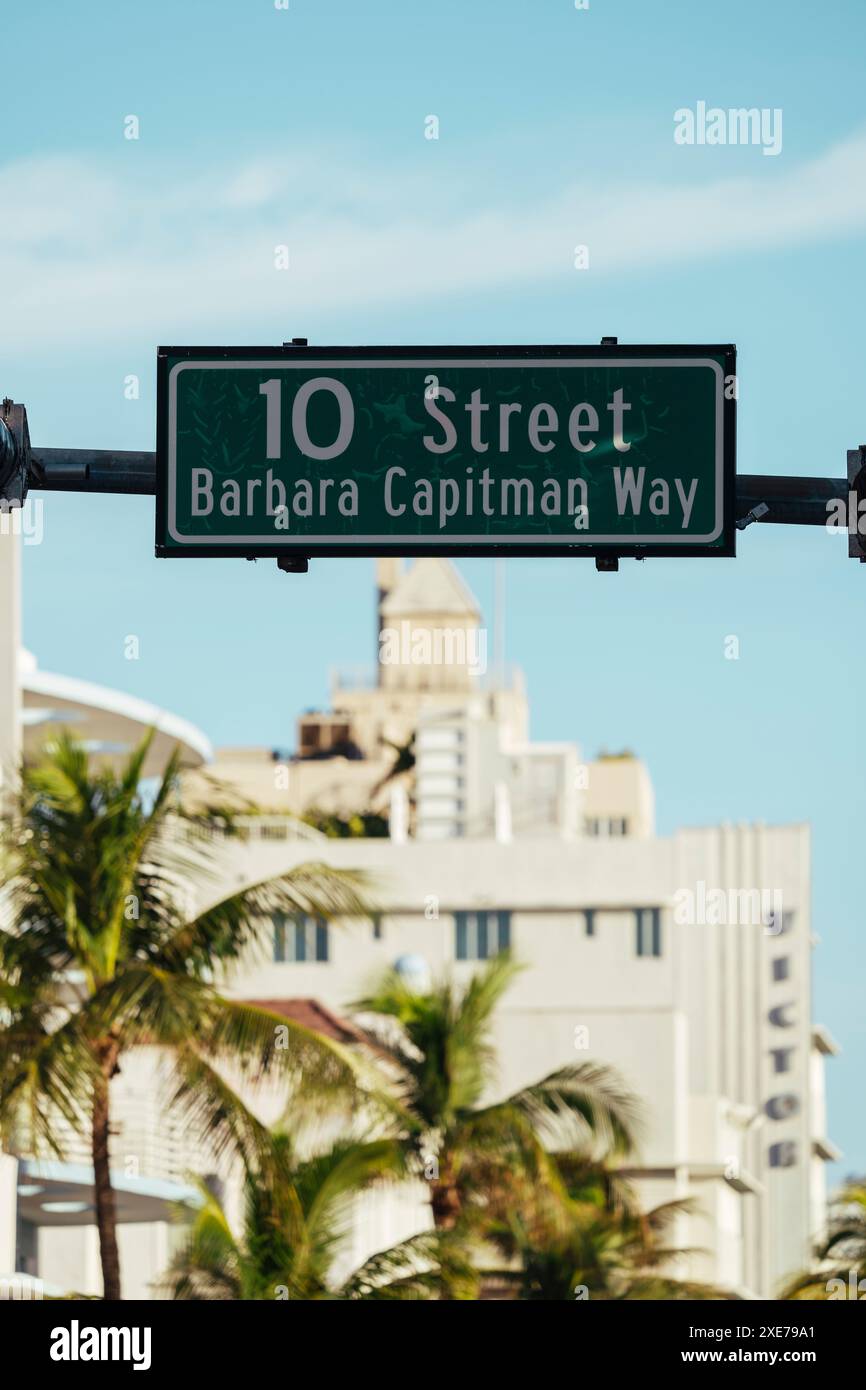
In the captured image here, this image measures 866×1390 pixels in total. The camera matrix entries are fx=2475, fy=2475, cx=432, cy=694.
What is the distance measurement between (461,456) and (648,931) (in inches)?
2531

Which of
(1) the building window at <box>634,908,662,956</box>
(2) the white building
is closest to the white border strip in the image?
(2) the white building

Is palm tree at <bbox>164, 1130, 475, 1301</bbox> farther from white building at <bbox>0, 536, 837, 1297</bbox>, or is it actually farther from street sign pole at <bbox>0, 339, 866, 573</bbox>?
street sign pole at <bbox>0, 339, 866, 573</bbox>

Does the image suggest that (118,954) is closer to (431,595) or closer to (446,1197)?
(446,1197)

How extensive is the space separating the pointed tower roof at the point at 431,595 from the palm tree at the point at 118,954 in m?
118

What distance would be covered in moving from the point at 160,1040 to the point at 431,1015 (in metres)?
11.5

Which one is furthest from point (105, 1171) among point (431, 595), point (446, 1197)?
point (431, 595)

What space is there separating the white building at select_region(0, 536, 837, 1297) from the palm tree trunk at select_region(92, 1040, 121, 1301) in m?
2.21

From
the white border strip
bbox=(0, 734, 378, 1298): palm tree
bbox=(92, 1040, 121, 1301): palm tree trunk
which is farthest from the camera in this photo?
bbox=(92, 1040, 121, 1301): palm tree trunk

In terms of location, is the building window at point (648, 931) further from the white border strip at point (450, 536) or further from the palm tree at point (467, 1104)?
the white border strip at point (450, 536)

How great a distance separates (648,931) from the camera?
70.9 m

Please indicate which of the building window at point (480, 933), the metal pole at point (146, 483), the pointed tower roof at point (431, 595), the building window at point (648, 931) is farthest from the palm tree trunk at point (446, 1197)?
the pointed tower roof at point (431, 595)

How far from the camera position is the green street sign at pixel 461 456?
7.29 meters

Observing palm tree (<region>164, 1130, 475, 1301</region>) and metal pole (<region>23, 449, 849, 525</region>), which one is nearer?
metal pole (<region>23, 449, 849, 525</region>)

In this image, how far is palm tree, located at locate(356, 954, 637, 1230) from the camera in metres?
31.7
